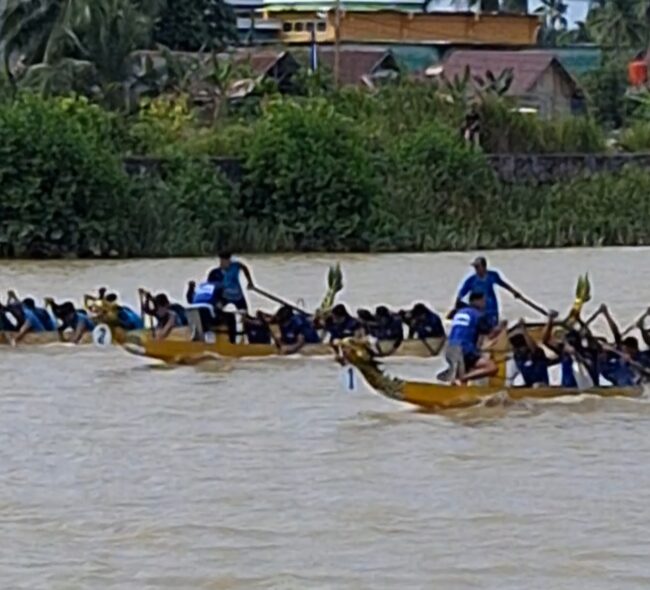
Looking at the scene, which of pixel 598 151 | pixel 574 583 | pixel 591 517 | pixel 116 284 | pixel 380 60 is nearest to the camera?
pixel 574 583

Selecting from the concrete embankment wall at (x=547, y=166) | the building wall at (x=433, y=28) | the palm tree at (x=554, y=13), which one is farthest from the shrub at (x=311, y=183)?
the palm tree at (x=554, y=13)

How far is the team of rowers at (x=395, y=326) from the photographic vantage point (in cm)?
1903

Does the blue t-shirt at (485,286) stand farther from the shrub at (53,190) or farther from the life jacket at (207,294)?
the shrub at (53,190)

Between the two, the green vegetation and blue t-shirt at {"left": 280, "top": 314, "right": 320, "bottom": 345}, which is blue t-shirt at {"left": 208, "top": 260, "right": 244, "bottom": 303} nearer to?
blue t-shirt at {"left": 280, "top": 314, "right": 320, "bottom": 345}

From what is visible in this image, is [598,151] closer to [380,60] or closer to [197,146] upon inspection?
[197,146]

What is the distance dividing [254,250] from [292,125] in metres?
2.60

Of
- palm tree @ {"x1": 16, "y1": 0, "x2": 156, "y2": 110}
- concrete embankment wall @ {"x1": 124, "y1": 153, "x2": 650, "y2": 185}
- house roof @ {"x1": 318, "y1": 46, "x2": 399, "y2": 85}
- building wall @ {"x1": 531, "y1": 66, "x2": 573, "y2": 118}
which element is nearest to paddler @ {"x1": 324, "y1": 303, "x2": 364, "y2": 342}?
concrete embankment wall @ {"x1": 124, "y1": 153, "x2": 650, "y2": 185}

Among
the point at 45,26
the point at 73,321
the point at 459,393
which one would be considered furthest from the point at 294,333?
the point at 45,26

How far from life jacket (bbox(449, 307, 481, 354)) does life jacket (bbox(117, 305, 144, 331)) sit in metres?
4.72

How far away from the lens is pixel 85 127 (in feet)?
135

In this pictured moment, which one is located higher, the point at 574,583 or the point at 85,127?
the point at 85,127

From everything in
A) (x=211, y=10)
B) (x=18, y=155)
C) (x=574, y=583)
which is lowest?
(x=574, y=583)

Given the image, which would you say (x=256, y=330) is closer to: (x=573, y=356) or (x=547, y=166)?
(x=573, y=356)

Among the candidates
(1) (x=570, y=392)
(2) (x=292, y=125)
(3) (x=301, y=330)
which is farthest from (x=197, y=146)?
(1) (x=570, y=392)
